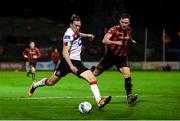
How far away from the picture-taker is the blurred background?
58.4 m

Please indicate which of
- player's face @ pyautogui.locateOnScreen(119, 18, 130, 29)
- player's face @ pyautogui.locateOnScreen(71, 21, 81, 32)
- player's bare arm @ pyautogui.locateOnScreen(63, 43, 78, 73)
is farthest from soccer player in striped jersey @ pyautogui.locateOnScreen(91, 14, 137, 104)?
player's bare arm @ pyautogui.locateOnScreen(63, 43, 78, 73)

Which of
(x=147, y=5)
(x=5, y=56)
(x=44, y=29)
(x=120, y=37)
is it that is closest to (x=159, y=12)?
(x=147, y=5)

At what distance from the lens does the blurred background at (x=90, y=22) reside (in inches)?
2298

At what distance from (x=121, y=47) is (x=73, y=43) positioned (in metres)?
2.32

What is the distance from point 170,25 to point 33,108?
6126cm

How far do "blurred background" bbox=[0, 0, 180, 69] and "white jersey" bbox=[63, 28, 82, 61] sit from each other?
41.3 meters

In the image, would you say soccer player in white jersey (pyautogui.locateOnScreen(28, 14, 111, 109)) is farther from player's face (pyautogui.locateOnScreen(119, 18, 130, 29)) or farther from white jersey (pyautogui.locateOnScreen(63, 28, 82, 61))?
player's face (pyautogui.locateOnScreen(119, 18, 130, 29))

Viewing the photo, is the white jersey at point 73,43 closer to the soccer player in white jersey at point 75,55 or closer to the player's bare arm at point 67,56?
the soccer player in white jersey at point 75,55

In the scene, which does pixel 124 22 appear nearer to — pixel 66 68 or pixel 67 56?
pixel 66 68

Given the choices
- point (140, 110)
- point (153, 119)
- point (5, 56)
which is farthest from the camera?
point (5, 56)

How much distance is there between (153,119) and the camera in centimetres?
1167

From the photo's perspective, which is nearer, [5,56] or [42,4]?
[5,56]

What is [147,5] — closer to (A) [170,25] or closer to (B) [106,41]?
(A) [170,25]

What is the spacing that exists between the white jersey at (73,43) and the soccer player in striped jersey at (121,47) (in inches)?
49.9
